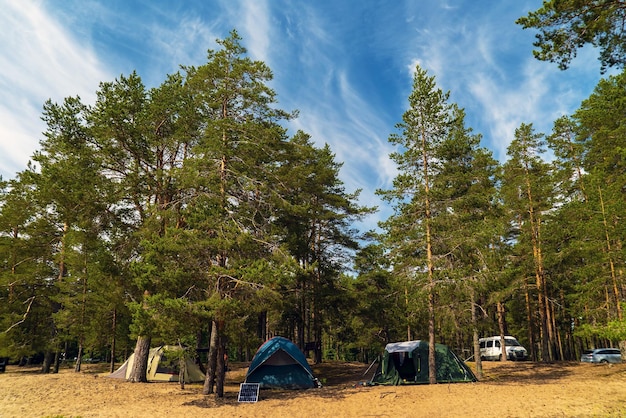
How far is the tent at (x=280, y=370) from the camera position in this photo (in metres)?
16.2

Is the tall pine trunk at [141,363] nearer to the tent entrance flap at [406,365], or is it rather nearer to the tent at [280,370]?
the tent at [280,370]

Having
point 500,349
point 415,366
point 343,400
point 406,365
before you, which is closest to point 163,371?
point 343,400

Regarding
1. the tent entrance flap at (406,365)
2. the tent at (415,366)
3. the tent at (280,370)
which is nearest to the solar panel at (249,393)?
the tent at (280,370)

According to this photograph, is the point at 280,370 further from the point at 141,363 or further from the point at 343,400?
the point at 141,363

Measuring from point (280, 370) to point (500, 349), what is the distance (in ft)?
62.7

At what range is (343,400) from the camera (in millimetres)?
12750

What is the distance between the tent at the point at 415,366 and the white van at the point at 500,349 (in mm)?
12779

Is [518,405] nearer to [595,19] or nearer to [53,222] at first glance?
[595,19]

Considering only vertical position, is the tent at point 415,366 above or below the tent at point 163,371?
above

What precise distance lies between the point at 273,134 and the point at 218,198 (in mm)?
3288

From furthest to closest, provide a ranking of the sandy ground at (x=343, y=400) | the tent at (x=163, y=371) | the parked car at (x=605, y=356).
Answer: the parked car at (x=605, y=356) < the tent at (x=163, y=371) < the sandy ground at (x=343, y=400)

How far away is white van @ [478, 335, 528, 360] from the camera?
1036 inches

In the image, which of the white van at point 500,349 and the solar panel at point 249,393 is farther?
the white van at point 500,349

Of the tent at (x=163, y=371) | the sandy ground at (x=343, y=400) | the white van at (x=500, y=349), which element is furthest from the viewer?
the white van at (x=500, y=349)
